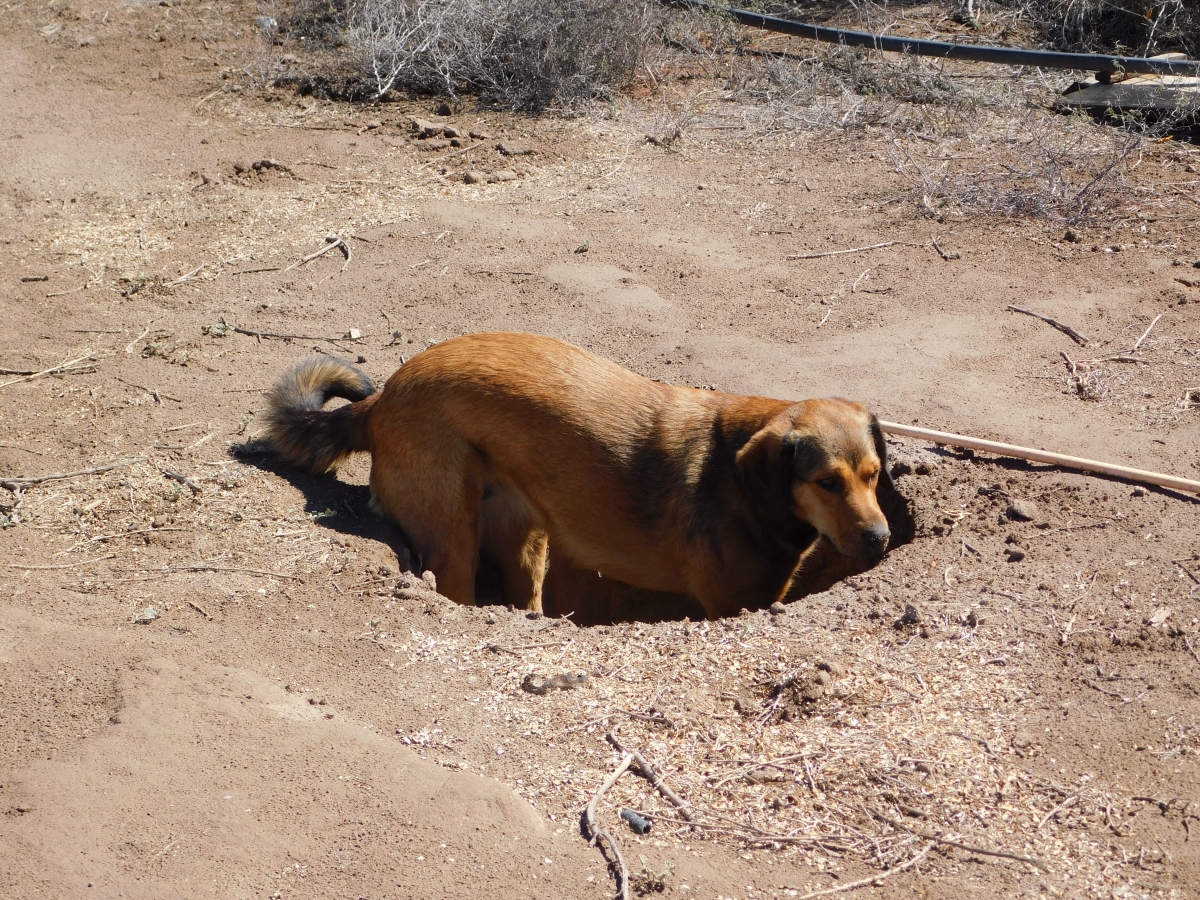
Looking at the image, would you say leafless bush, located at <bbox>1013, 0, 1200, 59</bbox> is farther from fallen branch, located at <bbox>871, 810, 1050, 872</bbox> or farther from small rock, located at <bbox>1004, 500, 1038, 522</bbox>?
fallen branch, located at <bbox>871, 810, 1050, 872</bbox>

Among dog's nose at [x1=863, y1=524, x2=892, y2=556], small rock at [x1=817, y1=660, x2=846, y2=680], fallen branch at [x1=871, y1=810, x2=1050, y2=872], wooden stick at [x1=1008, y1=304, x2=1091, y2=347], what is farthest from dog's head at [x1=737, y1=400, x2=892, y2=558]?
wooden stick at [x1=1008, y1=304, x2=1091, y2=347]

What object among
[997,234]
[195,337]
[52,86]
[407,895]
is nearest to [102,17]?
[52,86]

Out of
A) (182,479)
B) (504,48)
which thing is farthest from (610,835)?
(504,48)

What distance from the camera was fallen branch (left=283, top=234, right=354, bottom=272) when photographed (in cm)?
876

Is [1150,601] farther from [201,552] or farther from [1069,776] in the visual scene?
[201,552]

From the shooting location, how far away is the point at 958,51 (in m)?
11.7

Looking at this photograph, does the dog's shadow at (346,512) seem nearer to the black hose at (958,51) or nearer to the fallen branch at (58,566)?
the fallen branch at (58,566)

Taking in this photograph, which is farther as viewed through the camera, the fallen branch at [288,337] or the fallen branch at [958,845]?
the fallen branch at [288,337]

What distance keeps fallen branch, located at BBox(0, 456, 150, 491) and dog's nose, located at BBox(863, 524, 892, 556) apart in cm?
369

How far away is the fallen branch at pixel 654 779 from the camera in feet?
12.7

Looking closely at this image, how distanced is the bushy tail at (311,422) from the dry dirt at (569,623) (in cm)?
15

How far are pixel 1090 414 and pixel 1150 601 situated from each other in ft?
6.01

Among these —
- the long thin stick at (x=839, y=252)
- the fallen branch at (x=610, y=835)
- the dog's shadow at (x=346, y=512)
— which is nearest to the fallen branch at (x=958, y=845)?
the fallen branch at (x=610, y=835)

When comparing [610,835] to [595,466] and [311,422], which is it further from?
[311,422]
